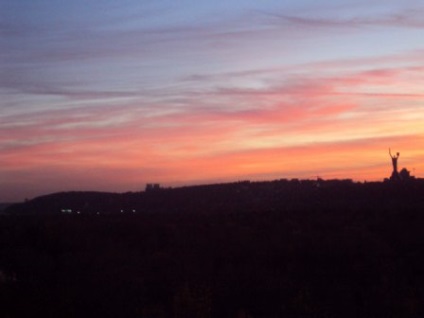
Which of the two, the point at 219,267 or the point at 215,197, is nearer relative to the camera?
the point at 219,267

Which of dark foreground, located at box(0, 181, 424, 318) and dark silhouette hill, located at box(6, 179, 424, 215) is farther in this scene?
dark silhouette hill, located at box(6, 179, 424, 215)

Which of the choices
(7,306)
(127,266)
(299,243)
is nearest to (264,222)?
(299,243)

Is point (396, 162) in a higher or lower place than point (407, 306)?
higher

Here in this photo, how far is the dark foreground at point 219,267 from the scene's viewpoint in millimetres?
22812

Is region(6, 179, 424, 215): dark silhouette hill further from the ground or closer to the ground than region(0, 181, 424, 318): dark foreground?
further from the ground

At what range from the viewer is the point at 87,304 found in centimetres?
2188

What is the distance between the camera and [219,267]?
30.2m

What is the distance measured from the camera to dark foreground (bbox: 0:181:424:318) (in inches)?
898

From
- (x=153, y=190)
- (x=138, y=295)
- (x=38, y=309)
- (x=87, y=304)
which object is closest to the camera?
(x=38, y=309)

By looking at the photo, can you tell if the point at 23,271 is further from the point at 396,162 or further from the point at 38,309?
the point at 396,162

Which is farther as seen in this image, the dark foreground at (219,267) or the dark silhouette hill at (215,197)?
the dark silhouette hill at (215,197)

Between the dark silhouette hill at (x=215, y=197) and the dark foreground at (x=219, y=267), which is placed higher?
the dark silhouette hill at (x=215, y=197)

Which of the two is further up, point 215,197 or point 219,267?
point 215,197

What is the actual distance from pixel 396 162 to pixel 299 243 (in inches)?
2464
